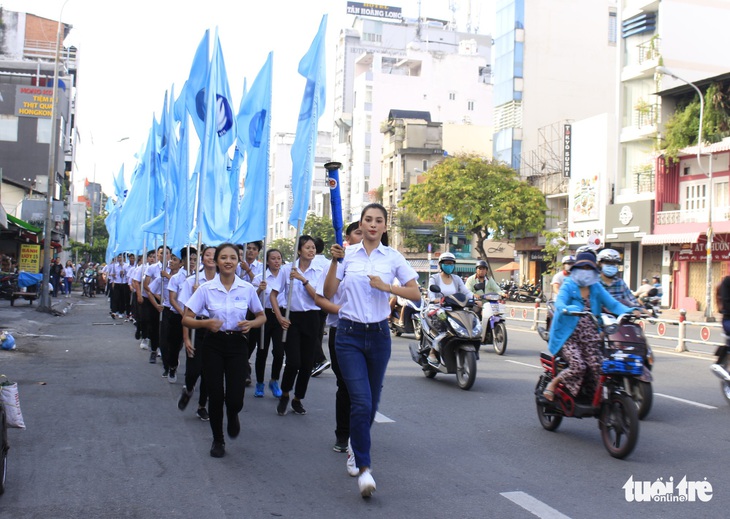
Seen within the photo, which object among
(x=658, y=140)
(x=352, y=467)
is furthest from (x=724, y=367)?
(x=658, y=140)

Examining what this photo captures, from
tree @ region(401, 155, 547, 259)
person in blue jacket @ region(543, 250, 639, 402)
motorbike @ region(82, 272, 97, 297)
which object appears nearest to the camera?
person in blue jacket @ region(543, 250, 639, 402)

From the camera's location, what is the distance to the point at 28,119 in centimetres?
5656

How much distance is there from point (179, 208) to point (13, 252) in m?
31.6

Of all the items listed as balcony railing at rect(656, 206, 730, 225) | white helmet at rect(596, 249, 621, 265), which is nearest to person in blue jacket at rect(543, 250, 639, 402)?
white helmet at rect(596, 249, 621, 265)

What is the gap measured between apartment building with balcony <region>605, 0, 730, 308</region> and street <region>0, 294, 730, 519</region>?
27.3 meters

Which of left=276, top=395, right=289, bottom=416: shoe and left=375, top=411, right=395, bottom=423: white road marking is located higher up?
left=276, top=395, right=289, bottom=416: shoe

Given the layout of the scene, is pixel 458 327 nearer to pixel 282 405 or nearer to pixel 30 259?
pixel 282 405

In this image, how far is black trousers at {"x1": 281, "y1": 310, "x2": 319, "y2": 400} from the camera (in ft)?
27.9

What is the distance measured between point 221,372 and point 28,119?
55384mm

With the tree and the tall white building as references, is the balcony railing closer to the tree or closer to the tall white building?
the tree

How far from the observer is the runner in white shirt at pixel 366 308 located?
18.8ft

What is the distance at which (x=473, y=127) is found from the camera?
80188 mm

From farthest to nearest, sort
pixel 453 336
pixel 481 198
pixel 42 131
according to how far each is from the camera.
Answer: pixel 42 131 → pixel 481 198 → pixel 453 336

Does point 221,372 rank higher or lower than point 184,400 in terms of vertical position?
higher
